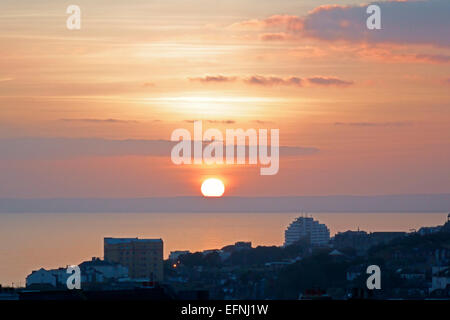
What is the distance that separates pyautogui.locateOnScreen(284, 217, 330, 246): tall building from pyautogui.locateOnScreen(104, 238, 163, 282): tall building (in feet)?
87.2

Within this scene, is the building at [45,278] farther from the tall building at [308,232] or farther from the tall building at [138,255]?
the tall building at [308,232]

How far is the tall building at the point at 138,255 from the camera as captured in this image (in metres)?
61.1

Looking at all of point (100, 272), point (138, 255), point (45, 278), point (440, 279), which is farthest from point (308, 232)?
point (45, 278)

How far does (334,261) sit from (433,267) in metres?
5.79

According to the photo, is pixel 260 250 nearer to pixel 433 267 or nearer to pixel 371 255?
pixel 371 255

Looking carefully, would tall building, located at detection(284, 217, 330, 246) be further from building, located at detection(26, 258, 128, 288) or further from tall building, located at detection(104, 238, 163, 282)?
building, located at detection(26, 258, 128, 288)

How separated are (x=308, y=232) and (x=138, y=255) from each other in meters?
35.5

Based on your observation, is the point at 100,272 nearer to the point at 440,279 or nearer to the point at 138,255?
the point at 138,255

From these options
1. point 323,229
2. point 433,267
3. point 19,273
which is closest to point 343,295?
point 433,267

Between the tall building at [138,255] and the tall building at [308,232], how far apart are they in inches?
1046

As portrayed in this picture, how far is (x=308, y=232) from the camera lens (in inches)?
3871

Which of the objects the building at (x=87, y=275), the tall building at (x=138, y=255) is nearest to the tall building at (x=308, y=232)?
the tall building at (x=138, y=255)
